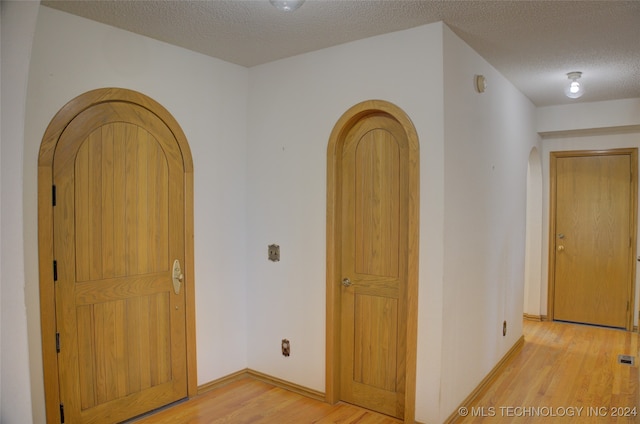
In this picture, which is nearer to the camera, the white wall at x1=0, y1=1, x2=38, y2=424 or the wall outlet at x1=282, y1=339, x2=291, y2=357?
the white wall at x1=0, y1=1, x2=38, y2=424

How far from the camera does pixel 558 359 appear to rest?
4.21m

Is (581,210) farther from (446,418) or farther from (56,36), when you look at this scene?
(56,36)

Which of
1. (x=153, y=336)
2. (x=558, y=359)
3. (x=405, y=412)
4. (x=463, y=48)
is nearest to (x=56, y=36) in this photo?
(x=153, y=336)

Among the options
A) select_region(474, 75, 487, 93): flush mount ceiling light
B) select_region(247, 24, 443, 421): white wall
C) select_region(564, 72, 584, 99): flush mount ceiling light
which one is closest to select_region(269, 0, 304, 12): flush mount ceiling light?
select_region(247, 24, 443, 421): white wall

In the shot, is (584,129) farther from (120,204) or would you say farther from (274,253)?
(120,204)

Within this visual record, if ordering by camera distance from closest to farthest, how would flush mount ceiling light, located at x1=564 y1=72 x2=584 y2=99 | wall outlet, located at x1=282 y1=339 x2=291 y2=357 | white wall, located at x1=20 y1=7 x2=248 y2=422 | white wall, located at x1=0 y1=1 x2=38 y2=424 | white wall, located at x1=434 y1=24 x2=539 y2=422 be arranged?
white wall, located at x1=0 y1=1 x2=38 y2=424 < white wall, located at x1=20 y1=7 x2=248 y2=422 < white wall, located at x1=434 y1=24 x2=539 y2=422 < wall outlet, located at x1=282 y1=339 x2=291 y2=357 < flush mount ceiling light, located at x1=564 y1=72 x2=584 y2=99

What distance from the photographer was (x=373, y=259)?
315 cm

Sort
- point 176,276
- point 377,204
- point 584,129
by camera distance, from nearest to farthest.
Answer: point 377,204 < point 176,276 < point 584,129

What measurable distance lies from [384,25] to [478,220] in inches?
60.2

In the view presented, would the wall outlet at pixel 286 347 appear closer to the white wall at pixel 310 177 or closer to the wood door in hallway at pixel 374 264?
the white wall at pixel 310 177

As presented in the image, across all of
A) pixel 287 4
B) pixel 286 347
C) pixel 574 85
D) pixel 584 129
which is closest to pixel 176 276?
pixel 286 347

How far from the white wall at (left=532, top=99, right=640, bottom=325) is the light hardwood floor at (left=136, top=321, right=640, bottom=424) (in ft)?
5.21

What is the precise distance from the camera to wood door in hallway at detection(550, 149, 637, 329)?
201 inches

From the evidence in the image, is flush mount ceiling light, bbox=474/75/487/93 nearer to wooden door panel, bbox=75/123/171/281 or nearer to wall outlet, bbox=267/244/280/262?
wall outlet, bbox=267/244/280/262
